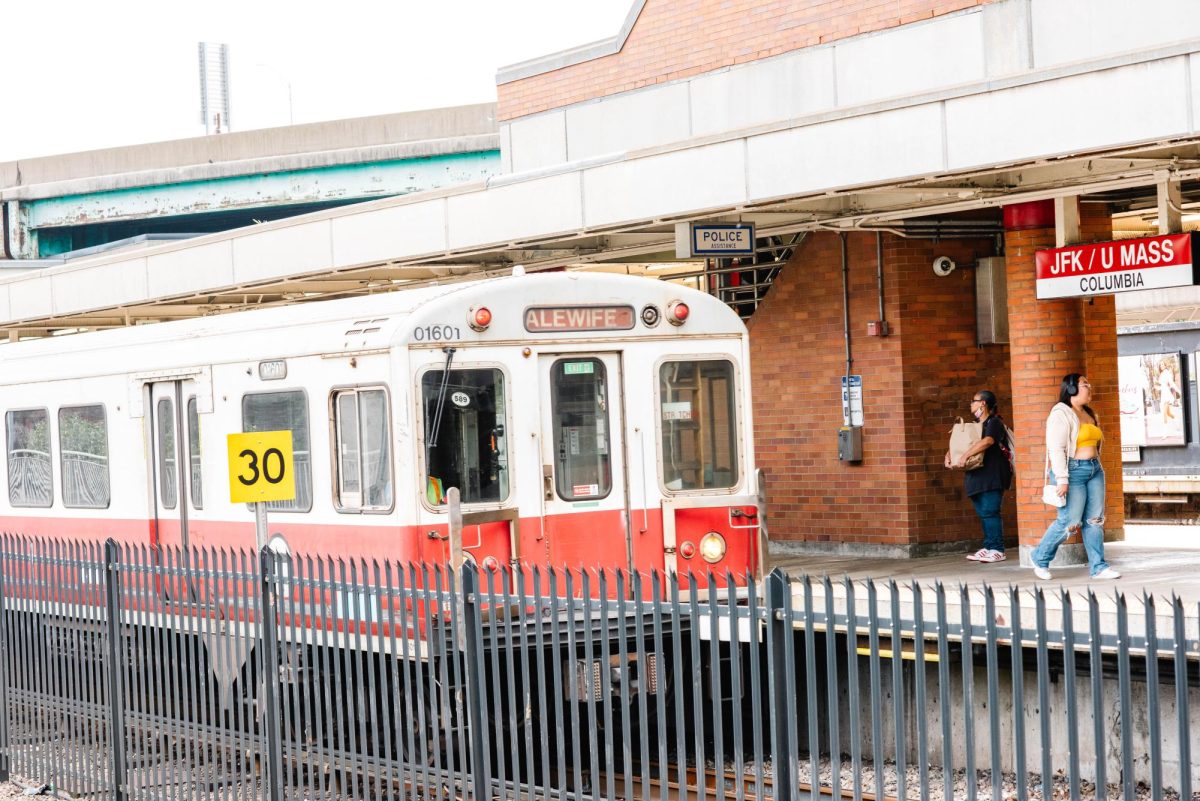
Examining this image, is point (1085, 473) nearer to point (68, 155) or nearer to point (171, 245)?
point (171, 245)

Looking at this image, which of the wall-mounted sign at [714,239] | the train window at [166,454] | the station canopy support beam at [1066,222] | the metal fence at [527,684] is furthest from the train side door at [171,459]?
the station canopy support beam at [1066,222]

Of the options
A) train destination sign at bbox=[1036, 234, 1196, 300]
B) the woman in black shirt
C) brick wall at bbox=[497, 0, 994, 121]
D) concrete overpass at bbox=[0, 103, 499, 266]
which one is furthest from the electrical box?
concrete overpass at bbox=[0, 103, 499, 266]

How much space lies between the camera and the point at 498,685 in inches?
266

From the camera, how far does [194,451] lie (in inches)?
476

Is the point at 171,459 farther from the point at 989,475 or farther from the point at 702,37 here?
the point at 702,37

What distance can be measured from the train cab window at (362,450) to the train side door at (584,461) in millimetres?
1059

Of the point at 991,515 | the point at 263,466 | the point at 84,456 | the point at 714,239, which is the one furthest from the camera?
the point at 991,515

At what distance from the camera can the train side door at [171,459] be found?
12211mm

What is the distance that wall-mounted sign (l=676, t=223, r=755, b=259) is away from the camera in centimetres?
1368

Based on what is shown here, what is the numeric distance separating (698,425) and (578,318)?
3.83ft

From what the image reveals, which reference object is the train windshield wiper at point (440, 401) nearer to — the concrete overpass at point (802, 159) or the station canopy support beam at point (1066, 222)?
the concrete overpass at point (802, 159)

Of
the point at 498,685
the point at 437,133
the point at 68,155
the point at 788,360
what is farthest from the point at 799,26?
the point at 68,155

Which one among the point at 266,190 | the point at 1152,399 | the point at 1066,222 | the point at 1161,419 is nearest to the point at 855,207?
the point at 1066,222

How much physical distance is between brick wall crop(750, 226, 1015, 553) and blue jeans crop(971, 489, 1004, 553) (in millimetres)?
916
